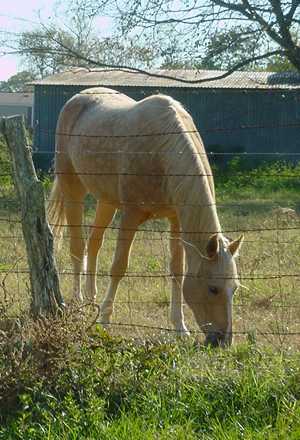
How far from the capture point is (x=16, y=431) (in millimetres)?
4328

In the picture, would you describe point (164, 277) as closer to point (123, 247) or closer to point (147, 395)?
point (123, 247)

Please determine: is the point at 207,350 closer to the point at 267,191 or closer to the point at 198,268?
the point at 198,268

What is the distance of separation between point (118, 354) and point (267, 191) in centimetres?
1457

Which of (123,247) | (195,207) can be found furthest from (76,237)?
(195,207)

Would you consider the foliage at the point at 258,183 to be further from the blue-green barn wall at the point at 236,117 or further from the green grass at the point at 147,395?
the green grass at the point at 147,395

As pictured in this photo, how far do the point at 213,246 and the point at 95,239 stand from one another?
8.37 feet

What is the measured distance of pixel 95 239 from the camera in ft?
27.7

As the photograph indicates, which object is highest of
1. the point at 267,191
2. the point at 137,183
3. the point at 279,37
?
the point at 279,37

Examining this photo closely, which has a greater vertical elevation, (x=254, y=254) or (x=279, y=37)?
(x=279, y=37)

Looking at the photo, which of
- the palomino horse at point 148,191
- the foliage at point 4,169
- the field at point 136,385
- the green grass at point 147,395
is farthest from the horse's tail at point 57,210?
the green grass at point 147,395

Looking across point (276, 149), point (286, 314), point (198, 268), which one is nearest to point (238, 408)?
point (198, 268)

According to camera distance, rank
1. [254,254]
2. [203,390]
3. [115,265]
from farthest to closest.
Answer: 1. [254,254]
2. [115,265]
3. [203,390]

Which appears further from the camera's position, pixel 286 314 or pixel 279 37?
pixel 279 37

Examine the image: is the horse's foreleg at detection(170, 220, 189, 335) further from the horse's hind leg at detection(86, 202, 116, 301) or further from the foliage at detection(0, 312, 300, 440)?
the foliage at detection(0, 312, 300, 440)
